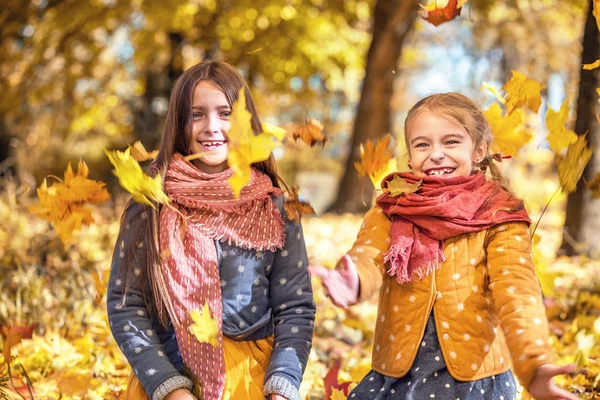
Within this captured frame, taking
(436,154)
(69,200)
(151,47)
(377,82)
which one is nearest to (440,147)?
(436,154)

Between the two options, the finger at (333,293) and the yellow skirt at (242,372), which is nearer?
the finger at (333,293)

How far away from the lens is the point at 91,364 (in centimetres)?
303

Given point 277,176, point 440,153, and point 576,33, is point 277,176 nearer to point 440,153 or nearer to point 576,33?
point 440,153

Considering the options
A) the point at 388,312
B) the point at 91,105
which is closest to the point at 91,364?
the point at 388,312

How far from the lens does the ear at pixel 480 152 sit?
6.75ft

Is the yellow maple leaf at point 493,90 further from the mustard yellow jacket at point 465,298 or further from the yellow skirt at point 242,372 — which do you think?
the yellow skirt at point 242,372

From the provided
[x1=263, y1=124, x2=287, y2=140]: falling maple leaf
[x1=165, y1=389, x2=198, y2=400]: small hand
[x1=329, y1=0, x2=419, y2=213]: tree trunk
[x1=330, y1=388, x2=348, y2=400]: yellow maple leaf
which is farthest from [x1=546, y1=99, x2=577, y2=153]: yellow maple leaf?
[x1=329, y1=0, x2=419, y2=213]: tree trunk

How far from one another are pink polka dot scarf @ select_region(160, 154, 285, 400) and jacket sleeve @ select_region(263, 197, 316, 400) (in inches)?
2.3

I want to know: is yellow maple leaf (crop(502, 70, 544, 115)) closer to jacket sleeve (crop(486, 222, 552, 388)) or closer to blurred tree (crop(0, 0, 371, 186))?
jacket sleeve (crop(486, 222, 552, 388))

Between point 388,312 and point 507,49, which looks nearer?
point 388,312

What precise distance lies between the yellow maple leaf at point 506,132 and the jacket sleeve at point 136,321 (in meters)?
1.14

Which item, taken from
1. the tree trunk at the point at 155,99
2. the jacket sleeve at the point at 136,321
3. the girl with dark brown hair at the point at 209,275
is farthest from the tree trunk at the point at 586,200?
the tree trunk at the point at 155,99

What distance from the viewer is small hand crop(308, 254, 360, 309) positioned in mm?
1748

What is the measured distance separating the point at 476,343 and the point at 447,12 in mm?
1061
